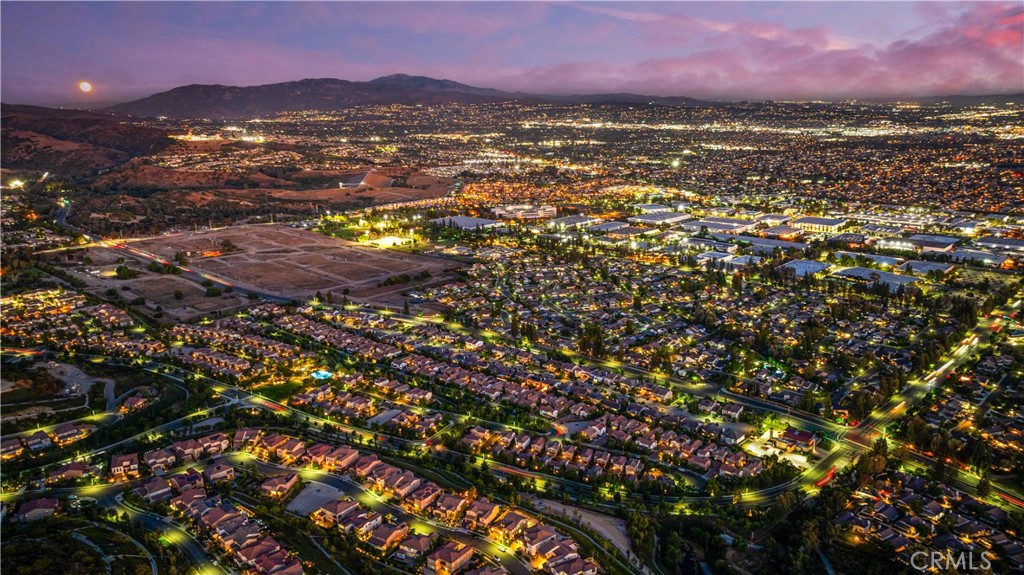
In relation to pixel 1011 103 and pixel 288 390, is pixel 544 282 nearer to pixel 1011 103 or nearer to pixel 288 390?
pixel 288 390

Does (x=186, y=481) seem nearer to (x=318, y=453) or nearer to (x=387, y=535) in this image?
(x=318, y=453)

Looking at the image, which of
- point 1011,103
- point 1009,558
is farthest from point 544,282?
point 1011,103

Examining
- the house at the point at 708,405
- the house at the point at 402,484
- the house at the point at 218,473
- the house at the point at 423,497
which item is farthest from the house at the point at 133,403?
the house at the point at 708,405

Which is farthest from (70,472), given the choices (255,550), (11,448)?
(255,550)

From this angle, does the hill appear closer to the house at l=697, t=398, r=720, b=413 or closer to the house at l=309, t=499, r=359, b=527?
the house at l=309, t=499, r=359, b=527

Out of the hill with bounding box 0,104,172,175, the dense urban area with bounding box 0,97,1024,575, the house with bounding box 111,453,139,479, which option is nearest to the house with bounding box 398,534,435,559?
the dense urban area with bounding box 0,97,1024,575

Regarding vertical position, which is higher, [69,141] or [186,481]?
[69,141]

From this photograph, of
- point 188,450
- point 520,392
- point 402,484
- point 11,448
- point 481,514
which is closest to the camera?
point 481,514
